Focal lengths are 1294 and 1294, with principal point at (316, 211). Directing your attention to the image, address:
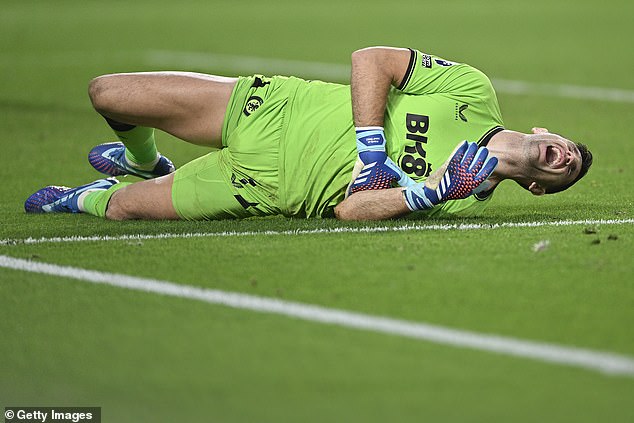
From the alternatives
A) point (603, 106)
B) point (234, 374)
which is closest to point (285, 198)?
point (234, 374)

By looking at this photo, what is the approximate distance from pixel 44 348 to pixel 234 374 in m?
0.85

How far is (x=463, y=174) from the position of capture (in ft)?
22.0

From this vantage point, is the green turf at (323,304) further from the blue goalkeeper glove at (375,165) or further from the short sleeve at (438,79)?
the short sleeve at (438,79)

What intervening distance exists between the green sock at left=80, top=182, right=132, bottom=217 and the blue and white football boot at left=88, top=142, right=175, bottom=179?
0.42 meters

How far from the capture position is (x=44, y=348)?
16.7 feet

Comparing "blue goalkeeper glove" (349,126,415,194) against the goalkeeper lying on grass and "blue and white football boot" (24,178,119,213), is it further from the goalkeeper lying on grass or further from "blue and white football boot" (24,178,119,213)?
"blue and white football boot" (24,178,119,213)

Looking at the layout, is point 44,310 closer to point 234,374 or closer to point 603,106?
point 234,374

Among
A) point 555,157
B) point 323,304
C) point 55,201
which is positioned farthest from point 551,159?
point 55,201

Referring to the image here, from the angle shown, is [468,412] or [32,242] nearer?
[468,412]

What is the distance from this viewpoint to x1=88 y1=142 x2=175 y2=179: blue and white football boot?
26.7 ft

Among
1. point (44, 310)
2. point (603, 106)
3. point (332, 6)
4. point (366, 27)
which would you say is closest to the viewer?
point (44, 310)

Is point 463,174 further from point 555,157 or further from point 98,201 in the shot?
point 98,201

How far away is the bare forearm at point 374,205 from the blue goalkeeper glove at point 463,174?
0.20 meters

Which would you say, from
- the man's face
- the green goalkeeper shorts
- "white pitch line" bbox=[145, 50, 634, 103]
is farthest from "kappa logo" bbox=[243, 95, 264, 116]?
"white pitch line" bbox=[145, 50, 634, 103]
